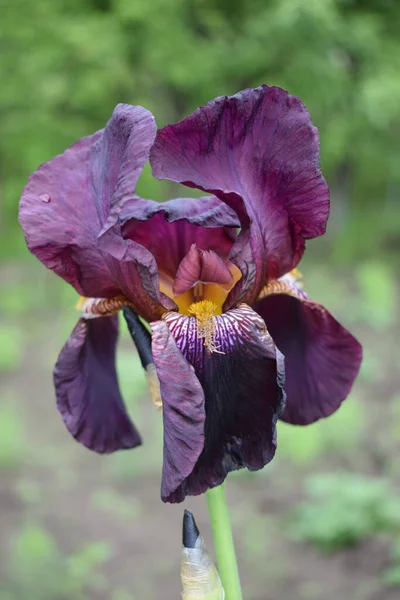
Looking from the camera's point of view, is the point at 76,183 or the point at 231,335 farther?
the point at 76,183

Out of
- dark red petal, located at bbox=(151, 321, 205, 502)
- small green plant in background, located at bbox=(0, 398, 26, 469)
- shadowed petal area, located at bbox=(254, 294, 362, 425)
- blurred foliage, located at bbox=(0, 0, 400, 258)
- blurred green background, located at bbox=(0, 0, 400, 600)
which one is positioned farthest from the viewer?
blurred foliage, located at bbox=(0, 0, 400, 258)

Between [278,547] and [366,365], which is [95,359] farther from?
[366,365]

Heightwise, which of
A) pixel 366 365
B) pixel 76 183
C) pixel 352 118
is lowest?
pixel 76 183

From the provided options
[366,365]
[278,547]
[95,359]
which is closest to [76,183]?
[95,359]

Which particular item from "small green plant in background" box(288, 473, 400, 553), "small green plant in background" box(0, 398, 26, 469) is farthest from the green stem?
"small green plant in background" box(0, 398, 26, 469)

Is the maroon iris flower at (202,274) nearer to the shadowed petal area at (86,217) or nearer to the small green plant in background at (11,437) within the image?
the shadowed petal area at (86,217)

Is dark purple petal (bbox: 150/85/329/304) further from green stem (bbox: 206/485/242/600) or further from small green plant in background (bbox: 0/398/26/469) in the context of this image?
small green plant in background (bbox: 0/398/26/469)

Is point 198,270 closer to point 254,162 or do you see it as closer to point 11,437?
point 254,162
